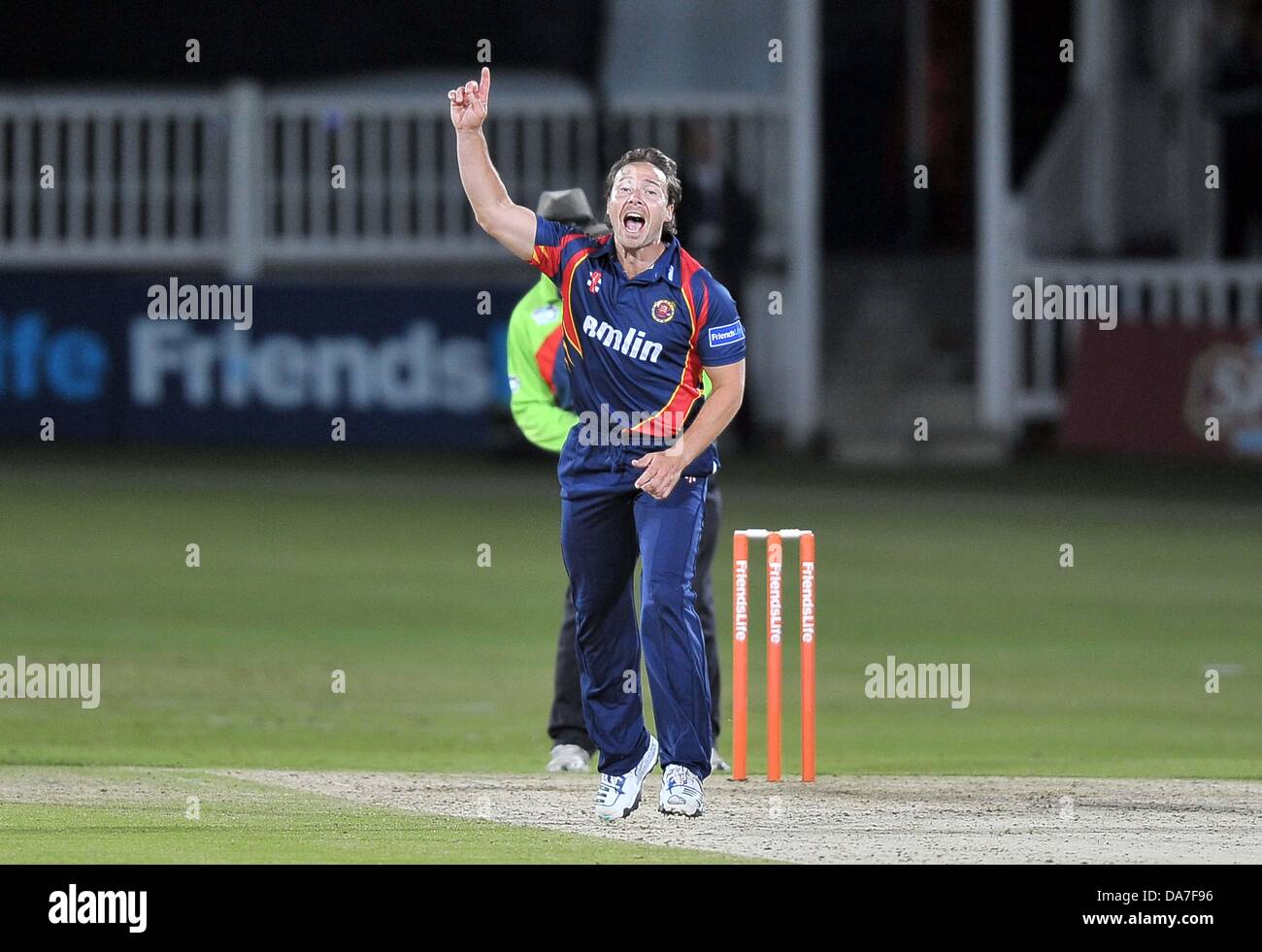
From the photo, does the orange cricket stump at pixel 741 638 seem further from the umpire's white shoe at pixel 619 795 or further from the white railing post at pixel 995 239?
the white railing post at pixel 995 239

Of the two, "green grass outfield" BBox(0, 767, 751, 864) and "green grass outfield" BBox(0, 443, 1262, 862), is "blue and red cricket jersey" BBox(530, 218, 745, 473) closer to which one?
"green grass outfield" BBox(0, 767, 751, 864)

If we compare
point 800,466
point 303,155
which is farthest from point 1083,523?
point 303,155

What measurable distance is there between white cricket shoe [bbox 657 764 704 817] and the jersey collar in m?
1.61

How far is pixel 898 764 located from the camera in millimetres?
11289

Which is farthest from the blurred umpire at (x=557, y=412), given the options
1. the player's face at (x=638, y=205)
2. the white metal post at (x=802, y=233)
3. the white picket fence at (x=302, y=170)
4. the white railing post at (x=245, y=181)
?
the white railing post at (x=245, y=181)

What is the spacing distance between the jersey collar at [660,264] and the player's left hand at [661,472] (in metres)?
0.55

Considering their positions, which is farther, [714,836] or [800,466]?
[800,466]

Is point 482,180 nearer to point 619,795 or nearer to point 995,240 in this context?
point 619,795

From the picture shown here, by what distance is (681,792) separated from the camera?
884 cm

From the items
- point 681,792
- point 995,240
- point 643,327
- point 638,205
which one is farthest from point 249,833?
point 995,240

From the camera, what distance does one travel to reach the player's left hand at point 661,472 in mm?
8562

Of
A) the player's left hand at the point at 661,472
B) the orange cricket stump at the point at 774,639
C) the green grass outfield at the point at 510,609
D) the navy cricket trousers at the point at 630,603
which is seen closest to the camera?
the player's left hand at the point at 661,472
